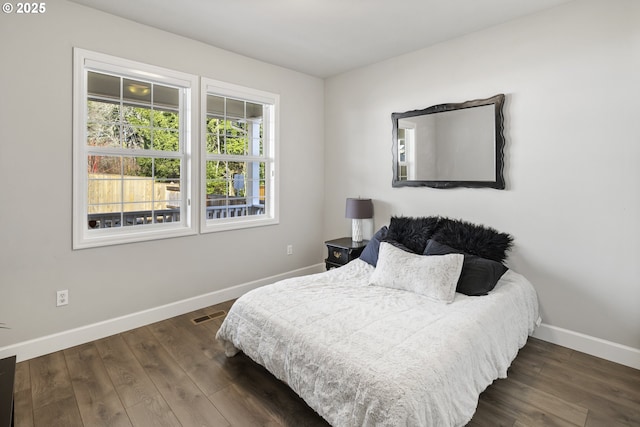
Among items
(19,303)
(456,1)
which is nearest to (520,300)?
(456,1)

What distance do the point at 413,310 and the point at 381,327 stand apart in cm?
35

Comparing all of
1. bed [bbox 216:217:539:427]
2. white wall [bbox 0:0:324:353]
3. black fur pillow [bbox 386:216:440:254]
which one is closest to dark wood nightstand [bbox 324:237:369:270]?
black fur pillow [bbox 386:216:440:254]

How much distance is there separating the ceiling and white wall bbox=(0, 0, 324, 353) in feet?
0.62

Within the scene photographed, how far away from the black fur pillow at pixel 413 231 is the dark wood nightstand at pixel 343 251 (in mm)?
438

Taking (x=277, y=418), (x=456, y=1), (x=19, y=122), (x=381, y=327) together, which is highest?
(x=456, y=1)

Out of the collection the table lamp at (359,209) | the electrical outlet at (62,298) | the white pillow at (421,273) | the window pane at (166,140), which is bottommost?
the electrical outlet at (62,298)

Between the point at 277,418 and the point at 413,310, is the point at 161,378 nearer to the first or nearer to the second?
the point at 277,418

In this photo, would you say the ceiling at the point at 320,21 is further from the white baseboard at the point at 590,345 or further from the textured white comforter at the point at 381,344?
the white baseboard at the point at 590,345

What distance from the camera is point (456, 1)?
254 centimetres

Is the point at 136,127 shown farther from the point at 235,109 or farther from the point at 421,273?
the point at 421,273

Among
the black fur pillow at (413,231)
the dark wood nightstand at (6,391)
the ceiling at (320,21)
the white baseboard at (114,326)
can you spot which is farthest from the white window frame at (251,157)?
the dark wood nightstand at (6,391)

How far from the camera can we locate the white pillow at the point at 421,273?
241cm

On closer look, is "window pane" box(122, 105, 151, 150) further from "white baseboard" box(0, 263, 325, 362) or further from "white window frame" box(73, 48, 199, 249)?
"white baseboard" box(0, 263, 325, 362)

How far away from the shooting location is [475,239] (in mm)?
2959
